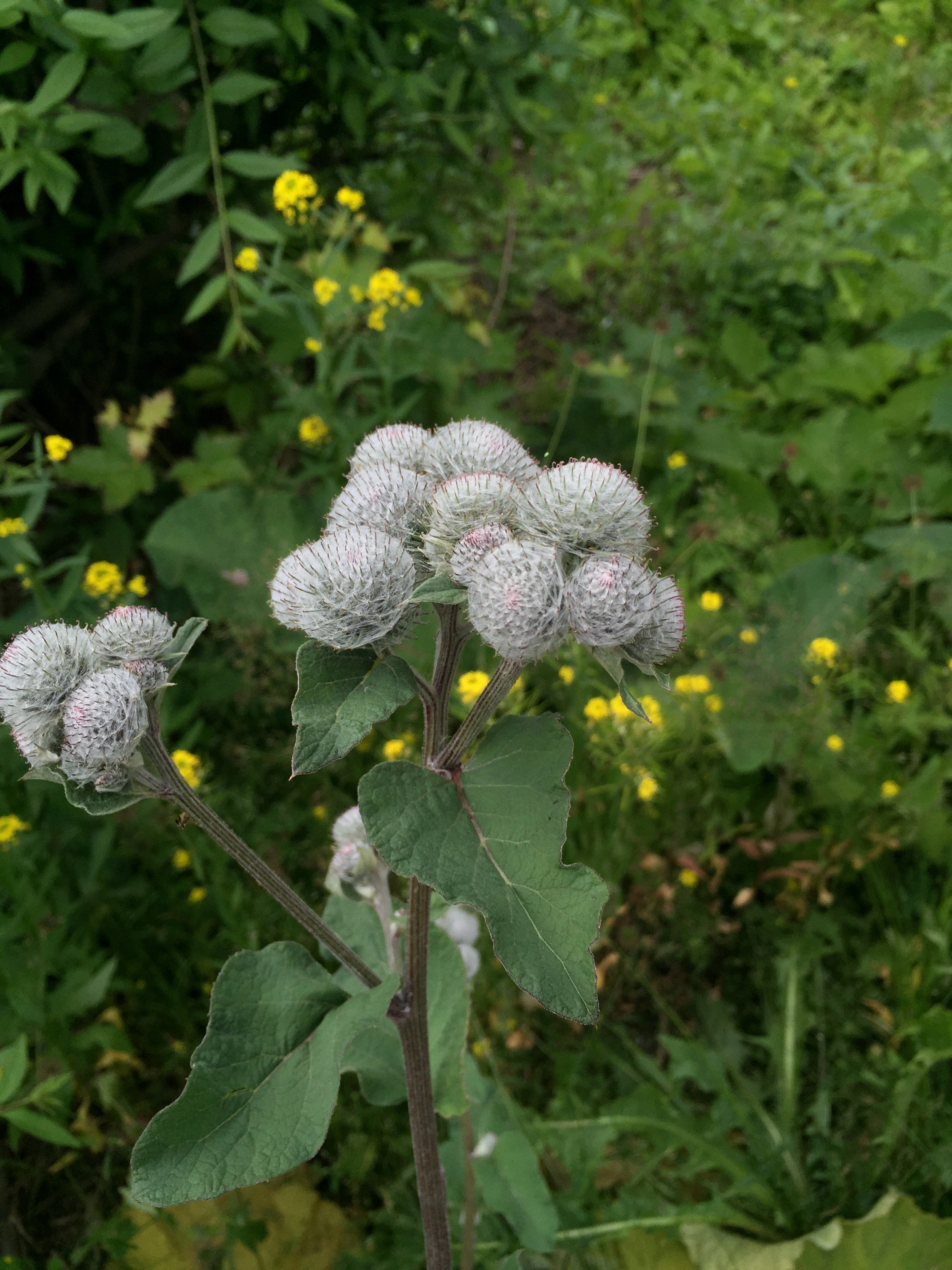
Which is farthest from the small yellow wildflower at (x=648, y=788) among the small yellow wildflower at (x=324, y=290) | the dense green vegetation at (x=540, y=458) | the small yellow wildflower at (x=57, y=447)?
the small yellow wildflower at (x=57, y=447)

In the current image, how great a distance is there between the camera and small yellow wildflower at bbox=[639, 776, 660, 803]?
285cm

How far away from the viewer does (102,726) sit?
1220 millimetres

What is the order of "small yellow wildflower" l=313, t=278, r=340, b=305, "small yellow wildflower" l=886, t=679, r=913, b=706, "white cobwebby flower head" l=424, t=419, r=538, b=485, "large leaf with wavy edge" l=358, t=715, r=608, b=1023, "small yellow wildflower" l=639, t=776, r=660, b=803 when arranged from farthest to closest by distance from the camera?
"small yellow wildflower" l=313, t=278, r=340, b=305, "small yellow wildflower" l=886, t=679, r=913, b=706, "small yellow wildflower" l=639, t=776, r=660, b=803, "white cobwebby flower head" l=424, t=419, r=538, b=485, "large leaf with wavy edge" l=358, t=715, r=608, b=1023

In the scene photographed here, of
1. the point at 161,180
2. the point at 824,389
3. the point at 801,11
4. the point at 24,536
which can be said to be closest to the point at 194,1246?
the point at 24,536

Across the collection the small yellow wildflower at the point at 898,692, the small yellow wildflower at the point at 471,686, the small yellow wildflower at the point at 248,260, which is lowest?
the small yellow wildflower at the point at 471,686

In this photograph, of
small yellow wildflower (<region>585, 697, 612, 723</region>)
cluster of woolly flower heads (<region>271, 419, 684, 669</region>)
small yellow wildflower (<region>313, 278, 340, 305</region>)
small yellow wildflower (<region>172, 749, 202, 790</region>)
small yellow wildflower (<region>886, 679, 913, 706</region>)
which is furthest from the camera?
small yellow wildflower (<region>313, 278, 340, 305</region>)

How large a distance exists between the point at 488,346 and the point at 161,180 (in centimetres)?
152

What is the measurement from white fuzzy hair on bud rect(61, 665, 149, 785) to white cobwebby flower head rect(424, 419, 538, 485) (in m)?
0.53

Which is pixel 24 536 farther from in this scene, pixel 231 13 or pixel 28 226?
pixel 231 13

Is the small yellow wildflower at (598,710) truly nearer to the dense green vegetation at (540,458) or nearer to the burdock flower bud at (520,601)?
the dense green vegetation at (540,458)

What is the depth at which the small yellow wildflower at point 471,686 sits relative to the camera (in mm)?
2963

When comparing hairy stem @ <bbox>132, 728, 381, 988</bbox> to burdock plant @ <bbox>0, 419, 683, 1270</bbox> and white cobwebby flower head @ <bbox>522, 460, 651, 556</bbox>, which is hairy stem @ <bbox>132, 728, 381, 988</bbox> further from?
white cobwebby flower head @ <bbox>522, 460, 651, 556</bbox>

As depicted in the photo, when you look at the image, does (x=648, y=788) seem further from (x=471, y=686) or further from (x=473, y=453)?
(x=473, y=453)

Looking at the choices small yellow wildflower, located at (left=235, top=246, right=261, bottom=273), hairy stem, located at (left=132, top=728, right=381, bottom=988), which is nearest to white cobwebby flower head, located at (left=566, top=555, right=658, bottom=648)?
hairy stem, located at (left=132, top=728, right=381, bottom=988)
